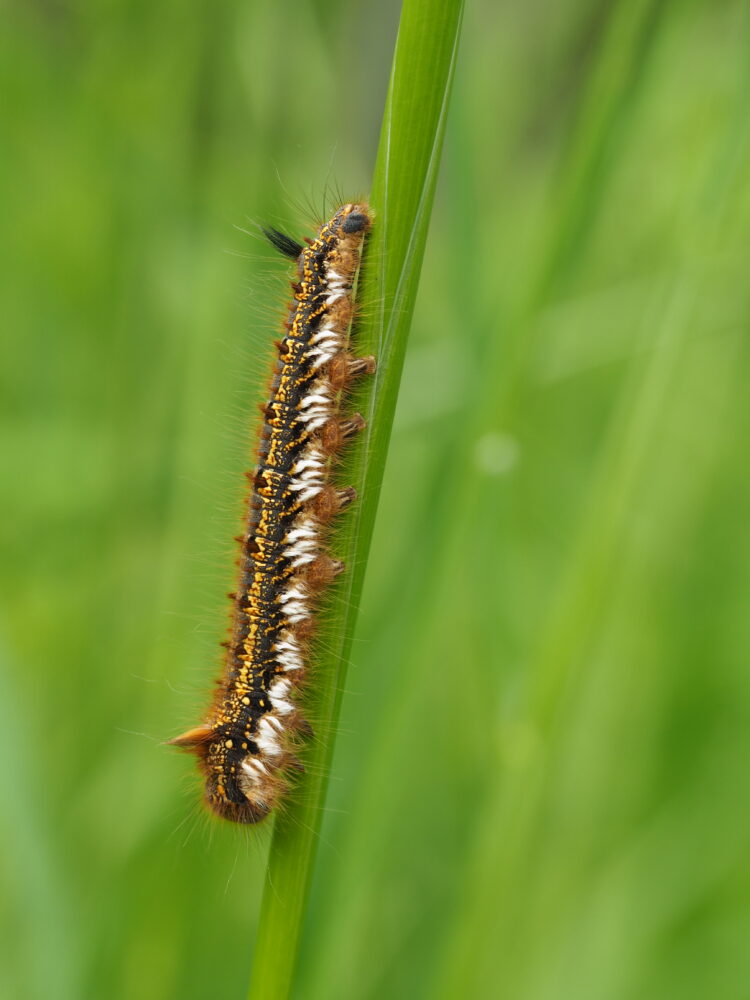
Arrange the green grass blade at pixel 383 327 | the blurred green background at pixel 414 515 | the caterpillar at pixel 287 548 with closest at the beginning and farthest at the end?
the green grass blade at pixel 383 327
the caterpillar at pixel 287 548
the blurred green background at pixel 414 515

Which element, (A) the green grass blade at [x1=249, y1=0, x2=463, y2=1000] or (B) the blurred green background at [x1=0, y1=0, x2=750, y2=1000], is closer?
(A) the green grass blade at [x1=249, y1=0, x2=463, y2=1000]

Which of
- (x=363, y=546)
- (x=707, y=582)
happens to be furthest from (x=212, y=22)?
(x=707, y=582)

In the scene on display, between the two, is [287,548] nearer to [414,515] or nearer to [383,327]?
[383,327]

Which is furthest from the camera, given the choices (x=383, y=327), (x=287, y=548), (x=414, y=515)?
(x=414, y=515)

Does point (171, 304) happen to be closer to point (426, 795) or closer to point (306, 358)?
point (306, 358)

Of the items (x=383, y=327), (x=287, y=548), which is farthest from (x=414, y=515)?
(x=383, y=327)

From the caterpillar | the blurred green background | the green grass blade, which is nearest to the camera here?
the green grass blade

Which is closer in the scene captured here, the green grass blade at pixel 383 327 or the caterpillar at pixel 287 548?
the green grass blade at pixel 383 327
